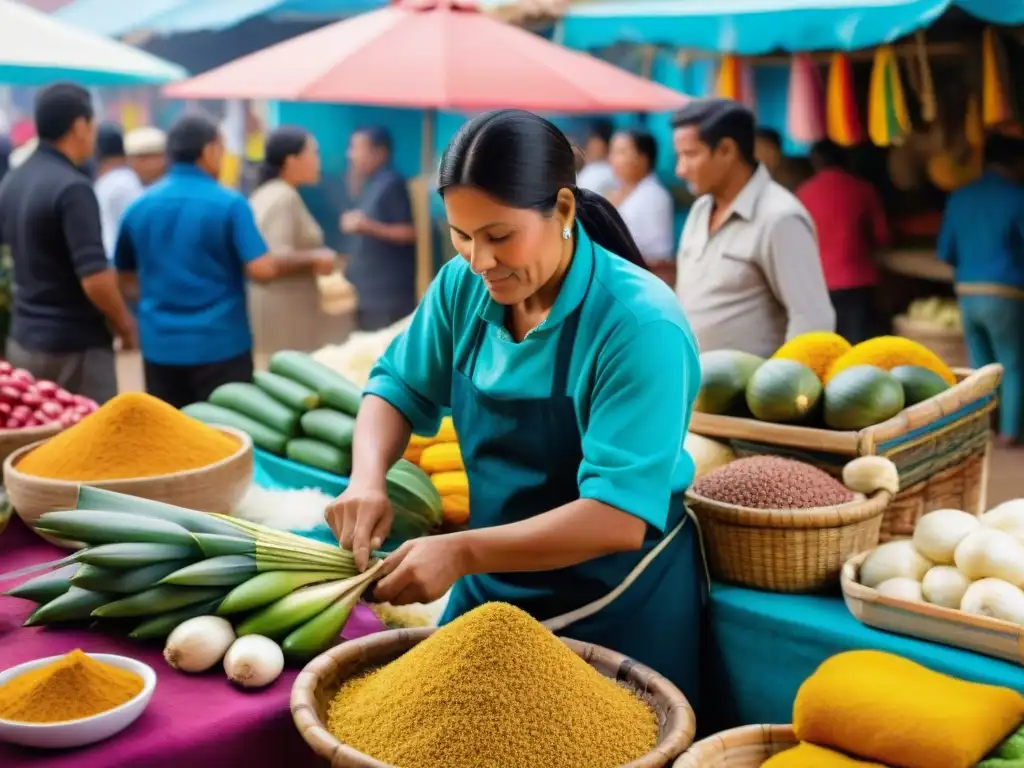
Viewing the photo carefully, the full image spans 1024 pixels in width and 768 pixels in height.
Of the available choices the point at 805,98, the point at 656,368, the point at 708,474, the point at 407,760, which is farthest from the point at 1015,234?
the point at 407,760

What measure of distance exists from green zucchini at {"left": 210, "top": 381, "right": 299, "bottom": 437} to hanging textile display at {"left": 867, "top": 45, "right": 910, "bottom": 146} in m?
4.29

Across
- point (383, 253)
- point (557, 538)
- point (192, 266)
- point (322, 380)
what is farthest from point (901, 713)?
point (383, 253)

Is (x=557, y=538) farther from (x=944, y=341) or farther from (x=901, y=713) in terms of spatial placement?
(x=944, y=341)

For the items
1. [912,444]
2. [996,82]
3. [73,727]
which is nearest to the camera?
[73,727]

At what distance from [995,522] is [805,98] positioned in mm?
4937

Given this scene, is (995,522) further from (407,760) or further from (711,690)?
(407,760)

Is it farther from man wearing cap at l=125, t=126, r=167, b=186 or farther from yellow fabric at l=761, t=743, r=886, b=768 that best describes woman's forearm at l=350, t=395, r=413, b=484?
man wearing cap at l=125, t=126, r=167, b=186

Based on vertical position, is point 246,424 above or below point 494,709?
below

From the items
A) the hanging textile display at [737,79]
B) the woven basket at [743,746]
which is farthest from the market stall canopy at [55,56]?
the woven basket at [743,746]

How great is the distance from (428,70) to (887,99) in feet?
9.05

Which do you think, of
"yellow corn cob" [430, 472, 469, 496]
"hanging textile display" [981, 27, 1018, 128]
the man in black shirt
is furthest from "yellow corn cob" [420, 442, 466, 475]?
"hanging textile display" [981, 27, 1018, 128]

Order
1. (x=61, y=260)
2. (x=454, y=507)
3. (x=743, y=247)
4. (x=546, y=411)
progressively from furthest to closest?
(x=61, y=260), (x=743, y=247), (x=454, y=507), (x=546, y=411)

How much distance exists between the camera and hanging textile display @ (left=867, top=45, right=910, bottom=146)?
6.07 meters

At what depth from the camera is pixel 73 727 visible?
4.74ft
